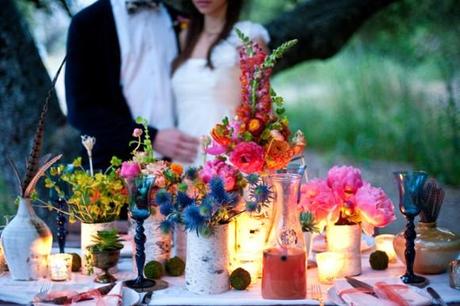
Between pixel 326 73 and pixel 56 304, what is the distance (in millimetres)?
4894

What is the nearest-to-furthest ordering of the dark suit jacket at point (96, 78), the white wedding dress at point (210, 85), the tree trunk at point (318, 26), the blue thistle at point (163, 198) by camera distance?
the blue thistle at point (163, 198) → the dark suit jacket at point (96, 78) → the white wedding dress at point (210, 85) → the tree trunk at point (318, 26)

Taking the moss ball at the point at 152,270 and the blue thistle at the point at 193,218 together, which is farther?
the moss ball at the point at 152,270

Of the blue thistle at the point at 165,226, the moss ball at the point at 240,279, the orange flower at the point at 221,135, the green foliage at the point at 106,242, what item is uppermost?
the orange flower at the point at 221,135

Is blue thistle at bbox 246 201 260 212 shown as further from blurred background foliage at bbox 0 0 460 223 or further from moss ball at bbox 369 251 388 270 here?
blurred background foliage at bbox 0 0 460 223

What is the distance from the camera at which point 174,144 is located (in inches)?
92.0

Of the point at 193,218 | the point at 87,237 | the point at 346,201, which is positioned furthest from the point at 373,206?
the point at 87,237

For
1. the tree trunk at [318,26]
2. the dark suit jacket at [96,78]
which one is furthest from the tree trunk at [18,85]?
the tree trunk at [318,26]

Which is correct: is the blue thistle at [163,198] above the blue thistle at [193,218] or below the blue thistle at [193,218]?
above

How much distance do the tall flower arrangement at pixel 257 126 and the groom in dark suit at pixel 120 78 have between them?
0.82 metres

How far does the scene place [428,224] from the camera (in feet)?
5.25

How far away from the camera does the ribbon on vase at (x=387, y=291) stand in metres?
1.37

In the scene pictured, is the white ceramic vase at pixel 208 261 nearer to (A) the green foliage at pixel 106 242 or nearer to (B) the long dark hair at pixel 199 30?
(A) the green foliage at pixel 106 242

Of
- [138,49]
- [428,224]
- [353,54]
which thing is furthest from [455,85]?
[428,224]

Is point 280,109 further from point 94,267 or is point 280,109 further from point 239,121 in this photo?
point 94,267
